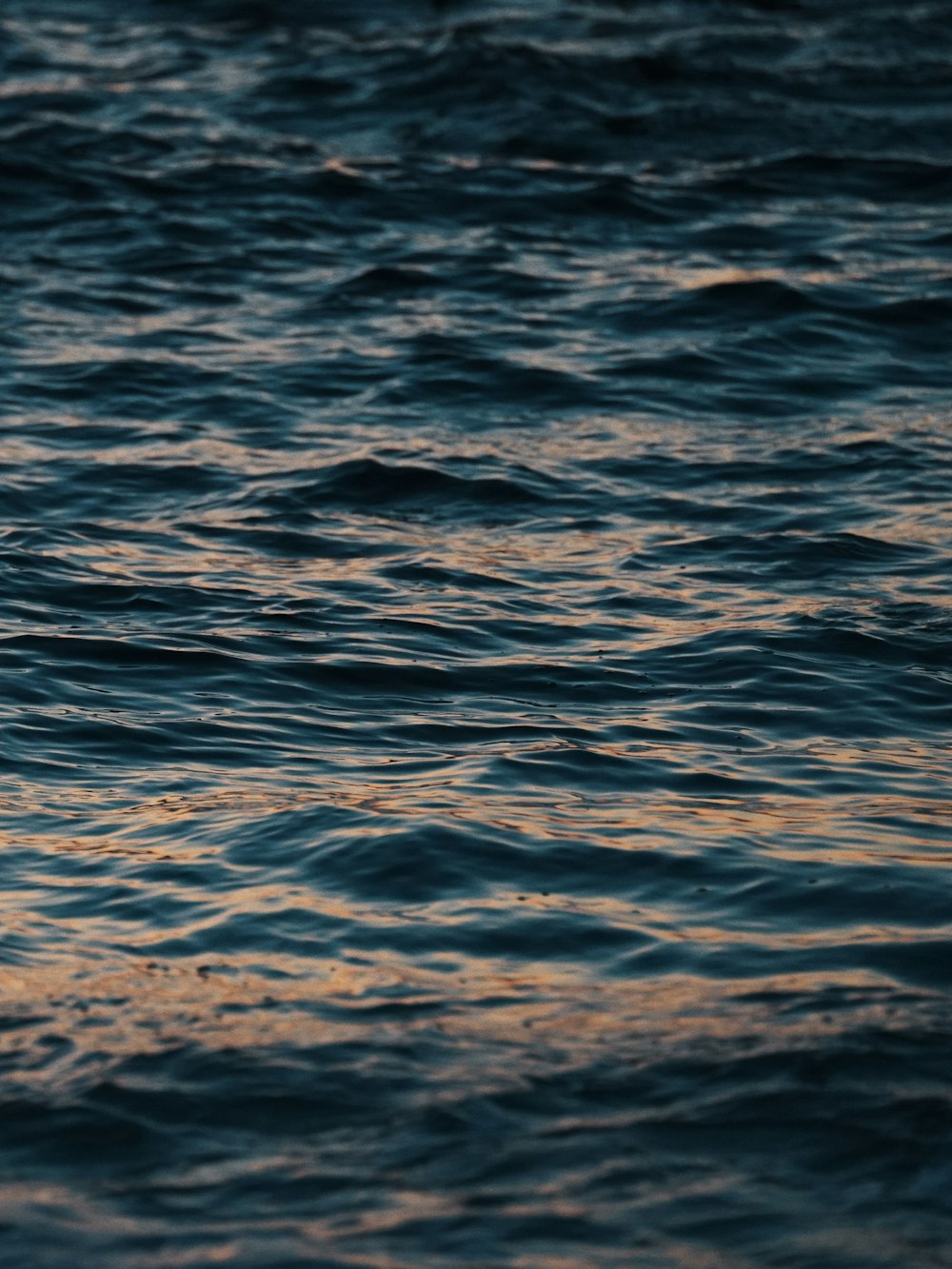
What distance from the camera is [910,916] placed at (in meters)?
6.55

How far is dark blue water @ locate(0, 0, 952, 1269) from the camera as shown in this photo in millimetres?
5254

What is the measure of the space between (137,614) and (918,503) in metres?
4.45

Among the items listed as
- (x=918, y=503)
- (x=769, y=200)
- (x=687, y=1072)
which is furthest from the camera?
(x=769, y=200)

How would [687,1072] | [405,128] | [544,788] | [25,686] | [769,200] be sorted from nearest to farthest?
[687,1072]
[544,788]
[25,686]
[769,200]
[405,128]

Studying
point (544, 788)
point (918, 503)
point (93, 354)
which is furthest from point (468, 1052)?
point (93, 354)

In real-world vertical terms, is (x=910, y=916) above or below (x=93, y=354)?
below

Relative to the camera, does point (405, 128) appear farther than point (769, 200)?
Yes

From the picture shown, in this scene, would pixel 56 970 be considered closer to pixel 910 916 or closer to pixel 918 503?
pixel 910 916

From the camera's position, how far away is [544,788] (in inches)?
300

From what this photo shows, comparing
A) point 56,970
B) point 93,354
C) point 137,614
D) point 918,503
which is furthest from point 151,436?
point 56,970

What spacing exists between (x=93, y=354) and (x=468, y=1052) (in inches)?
350

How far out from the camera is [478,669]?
8945mm

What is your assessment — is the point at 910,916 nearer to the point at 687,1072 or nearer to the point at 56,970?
the point at 687,1072

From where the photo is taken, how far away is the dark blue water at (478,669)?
207 inches
